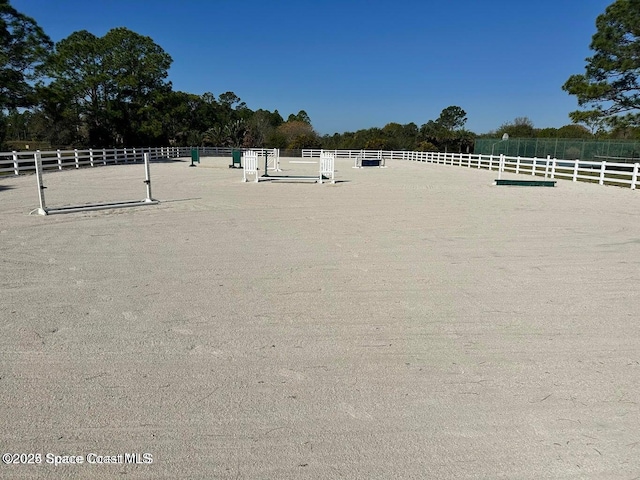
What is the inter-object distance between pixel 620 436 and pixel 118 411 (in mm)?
3178

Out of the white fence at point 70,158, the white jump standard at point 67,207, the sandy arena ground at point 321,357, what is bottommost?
the sandy arena ground at point 321,357

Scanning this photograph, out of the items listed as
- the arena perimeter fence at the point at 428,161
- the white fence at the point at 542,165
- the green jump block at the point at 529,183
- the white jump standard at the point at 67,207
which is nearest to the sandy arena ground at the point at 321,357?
the white jump standard at the point at 67,207

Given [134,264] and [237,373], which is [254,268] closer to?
[134,264]

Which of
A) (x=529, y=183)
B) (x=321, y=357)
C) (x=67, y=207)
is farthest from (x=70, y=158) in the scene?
(x=321, y=357)

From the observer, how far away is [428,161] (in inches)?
1902

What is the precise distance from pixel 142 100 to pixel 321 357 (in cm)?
5302

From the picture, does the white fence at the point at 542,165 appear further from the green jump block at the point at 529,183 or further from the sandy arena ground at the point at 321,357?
the sandy arena ground at the point at 321,357

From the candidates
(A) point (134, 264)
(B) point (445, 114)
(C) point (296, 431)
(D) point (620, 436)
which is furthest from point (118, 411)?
(B) point (445, 114)

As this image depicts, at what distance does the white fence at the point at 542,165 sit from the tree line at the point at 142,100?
3.66 meters

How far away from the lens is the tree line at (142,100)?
1057 inches

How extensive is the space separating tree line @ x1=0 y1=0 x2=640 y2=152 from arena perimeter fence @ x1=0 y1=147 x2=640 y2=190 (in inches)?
133

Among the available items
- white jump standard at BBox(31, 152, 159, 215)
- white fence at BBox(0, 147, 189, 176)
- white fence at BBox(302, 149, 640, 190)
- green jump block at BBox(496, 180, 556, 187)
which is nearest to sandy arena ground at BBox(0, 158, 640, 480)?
white jump standard at BBox(31, 152, 159, 215)

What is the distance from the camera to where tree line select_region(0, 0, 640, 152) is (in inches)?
1057

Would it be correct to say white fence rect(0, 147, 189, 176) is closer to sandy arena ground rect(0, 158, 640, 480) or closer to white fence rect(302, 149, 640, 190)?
sandy arena ground rect(0, 158, 640, 480)
